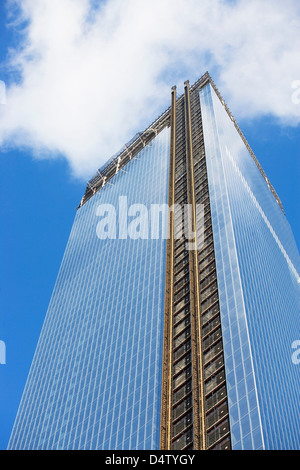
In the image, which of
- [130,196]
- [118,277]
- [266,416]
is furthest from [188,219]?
[266,416]

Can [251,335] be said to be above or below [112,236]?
below

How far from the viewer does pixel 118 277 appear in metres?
111

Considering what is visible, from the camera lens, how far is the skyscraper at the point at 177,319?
69.0 metres

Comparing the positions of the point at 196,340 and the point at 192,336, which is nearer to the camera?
the point at 196,340

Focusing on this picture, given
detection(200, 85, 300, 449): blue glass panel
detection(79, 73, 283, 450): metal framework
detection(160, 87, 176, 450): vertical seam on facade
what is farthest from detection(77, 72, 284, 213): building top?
detection(160, 87, 176, 450): vertical seam on facade

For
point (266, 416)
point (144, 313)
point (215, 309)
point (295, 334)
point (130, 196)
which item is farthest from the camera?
point (130, 196)

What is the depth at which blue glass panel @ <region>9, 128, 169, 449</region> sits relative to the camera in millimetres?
77812

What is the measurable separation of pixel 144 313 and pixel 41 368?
2673cm

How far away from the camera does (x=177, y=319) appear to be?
88500mm

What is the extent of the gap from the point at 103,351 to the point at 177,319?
14368 millimetres

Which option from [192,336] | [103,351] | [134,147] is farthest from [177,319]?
[134,147]

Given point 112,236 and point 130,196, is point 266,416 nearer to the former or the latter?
point 112,236

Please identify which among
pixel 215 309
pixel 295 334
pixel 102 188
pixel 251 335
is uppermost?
pixel 102 188

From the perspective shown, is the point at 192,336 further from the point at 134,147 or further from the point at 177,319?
the point at 134,147
